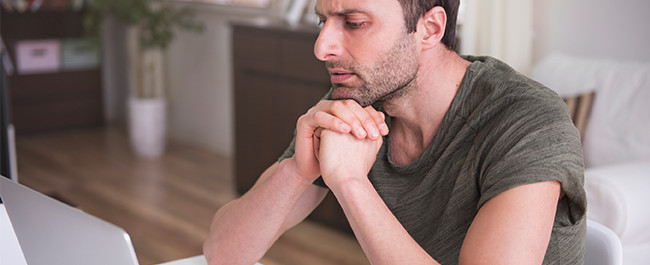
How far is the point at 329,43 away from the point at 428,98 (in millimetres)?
210

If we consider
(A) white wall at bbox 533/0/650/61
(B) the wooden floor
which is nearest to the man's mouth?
(B) the wooden floor

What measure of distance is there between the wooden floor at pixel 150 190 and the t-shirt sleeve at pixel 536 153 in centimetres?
146

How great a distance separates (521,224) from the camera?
1.01m

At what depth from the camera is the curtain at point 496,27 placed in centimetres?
283

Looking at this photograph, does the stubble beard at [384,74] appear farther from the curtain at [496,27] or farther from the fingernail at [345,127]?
the curtain at [496,27]

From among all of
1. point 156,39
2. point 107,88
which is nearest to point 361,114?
point 156,39

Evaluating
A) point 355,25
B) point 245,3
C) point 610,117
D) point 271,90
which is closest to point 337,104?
point 355,25

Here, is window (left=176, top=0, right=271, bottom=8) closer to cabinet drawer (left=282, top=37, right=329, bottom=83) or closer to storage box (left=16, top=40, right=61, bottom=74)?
cabinet drawer (left=282, top=37, right=329, bottom=83)

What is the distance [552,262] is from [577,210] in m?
0.10

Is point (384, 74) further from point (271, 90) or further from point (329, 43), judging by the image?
point (271, 90)

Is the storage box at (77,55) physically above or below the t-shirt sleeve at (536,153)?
below

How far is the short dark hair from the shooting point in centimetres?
125

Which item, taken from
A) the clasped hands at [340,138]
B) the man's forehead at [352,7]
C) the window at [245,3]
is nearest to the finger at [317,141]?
the clasped hands at [340,138]

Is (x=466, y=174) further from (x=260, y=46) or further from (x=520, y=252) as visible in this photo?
(x=260, y=46)
